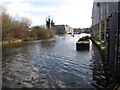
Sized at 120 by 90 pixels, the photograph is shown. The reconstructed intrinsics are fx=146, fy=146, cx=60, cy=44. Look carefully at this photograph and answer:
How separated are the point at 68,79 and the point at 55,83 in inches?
27.7

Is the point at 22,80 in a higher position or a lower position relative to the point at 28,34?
lower

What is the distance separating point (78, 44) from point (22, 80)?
1142 cm

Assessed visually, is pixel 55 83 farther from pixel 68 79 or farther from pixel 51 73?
pixel 51 73

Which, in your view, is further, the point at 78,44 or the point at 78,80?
the point at 78,44

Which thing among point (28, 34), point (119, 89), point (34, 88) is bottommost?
point (34, 88)

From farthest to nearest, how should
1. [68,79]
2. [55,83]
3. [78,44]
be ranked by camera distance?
[78,44], [68,79], [55,83]

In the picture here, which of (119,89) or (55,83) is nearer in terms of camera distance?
(119,89)

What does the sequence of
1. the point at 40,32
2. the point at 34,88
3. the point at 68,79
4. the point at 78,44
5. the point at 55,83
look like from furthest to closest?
the point at 40,32, the point at 78,44, the point at 68,79, the point at 55,83, the point at 34,88

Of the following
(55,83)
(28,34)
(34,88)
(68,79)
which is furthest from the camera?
(28,34)

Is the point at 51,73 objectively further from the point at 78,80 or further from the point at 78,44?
the point at 78,44

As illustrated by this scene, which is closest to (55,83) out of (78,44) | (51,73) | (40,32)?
(51,73)

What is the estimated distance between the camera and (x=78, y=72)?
7270mm

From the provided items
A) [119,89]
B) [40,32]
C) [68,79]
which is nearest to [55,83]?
[68,79]

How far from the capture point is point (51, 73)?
7.23 m
